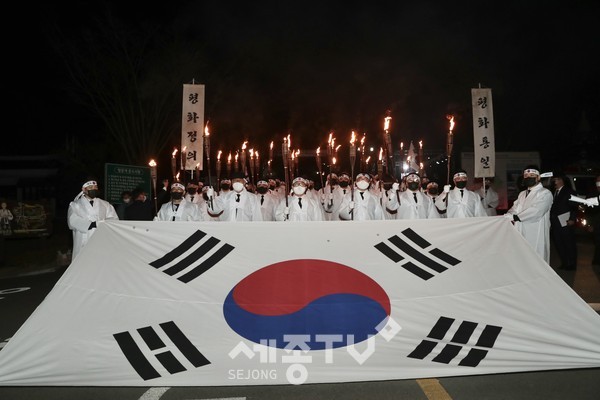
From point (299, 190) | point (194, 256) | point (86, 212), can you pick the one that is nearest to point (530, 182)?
point (299, 190)

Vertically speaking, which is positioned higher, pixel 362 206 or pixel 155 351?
pixel 362 206

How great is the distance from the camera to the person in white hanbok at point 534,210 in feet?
22.1

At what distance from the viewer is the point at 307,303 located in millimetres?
3893

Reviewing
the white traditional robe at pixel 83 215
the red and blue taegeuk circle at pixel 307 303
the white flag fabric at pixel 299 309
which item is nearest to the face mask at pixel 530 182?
the white flag fabric at pixel 299 309

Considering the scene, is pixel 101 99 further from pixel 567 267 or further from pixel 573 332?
pixel 573 332

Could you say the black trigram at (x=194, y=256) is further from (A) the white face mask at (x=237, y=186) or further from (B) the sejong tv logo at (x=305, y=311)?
(A) the white face mask at (x=237, y=186)

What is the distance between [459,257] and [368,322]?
0.94 meters

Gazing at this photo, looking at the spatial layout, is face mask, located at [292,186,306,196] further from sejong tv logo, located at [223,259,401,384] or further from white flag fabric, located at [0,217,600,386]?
sejong tv logo, located at [223,259,401,384]

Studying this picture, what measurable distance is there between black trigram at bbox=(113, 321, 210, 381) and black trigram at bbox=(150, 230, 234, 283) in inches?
17.7

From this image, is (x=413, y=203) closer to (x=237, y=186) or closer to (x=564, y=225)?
(x=564, y=225)

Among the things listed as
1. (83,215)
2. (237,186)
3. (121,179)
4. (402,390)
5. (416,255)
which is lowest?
(402,390)

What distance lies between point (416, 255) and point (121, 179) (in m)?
11.6

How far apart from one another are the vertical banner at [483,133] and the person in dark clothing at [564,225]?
1.31m

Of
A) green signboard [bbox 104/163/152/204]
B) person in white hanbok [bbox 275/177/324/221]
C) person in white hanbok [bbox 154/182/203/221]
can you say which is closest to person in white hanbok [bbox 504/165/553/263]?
person in white hanbok [bbox 275/177/324/221]
